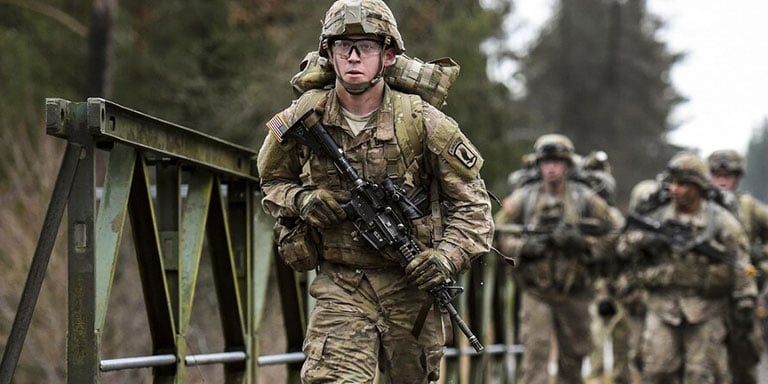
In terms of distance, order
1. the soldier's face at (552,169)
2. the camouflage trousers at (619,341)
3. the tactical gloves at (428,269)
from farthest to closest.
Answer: the camouflage trousers at (619,341)
the soldier's face at (552,169)
the tactical gloves at (428,269)

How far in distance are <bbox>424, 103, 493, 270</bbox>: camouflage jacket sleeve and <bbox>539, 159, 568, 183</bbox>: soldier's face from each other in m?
8.20

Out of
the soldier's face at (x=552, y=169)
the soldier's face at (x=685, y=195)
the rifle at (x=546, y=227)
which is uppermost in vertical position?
the soldier's face at (x=552, y=169)

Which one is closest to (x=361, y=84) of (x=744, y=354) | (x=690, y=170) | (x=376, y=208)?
(x=376, y=208)

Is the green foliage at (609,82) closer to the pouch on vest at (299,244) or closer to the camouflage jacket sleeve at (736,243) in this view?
the camouflage jacket sleeve at (736,243)

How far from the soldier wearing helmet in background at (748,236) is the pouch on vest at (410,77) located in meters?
8.64

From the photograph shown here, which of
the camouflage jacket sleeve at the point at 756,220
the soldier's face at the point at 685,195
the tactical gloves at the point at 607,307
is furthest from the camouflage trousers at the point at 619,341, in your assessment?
the soldier's face at the point at 685,195

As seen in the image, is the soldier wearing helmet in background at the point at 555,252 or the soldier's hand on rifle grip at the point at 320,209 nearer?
the soldier's hand on rifle grip at the point at 320,209

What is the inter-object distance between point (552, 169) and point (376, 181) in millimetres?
8433

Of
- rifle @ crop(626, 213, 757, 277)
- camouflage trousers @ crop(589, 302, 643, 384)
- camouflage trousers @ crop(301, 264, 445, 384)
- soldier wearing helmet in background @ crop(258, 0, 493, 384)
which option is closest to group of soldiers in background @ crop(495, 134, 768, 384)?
rifle @ crop(626, 213, 757, 277)

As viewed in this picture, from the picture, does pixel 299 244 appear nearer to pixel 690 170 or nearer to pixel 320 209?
pixel 320 209

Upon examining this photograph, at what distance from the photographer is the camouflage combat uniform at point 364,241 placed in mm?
7648

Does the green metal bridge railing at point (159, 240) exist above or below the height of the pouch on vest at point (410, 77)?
below

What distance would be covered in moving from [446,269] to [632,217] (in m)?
8.22

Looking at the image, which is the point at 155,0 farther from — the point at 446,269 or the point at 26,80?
the point at 446,269
